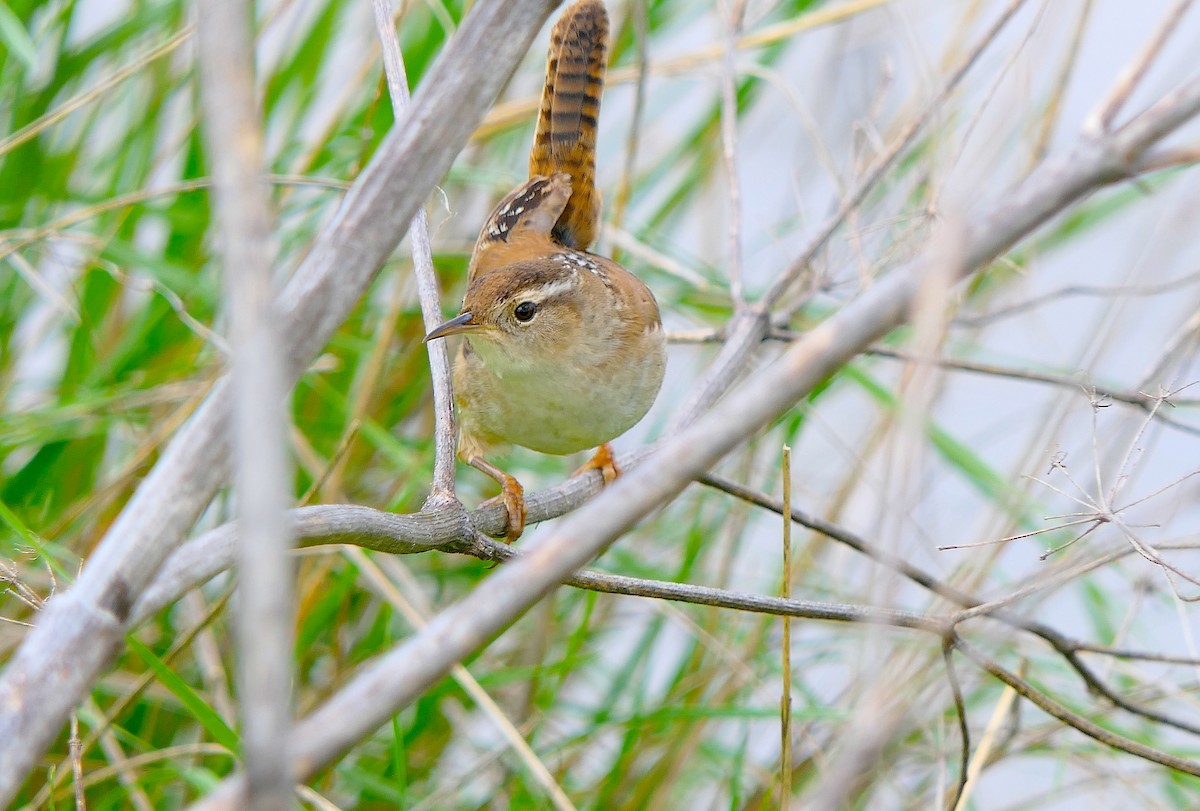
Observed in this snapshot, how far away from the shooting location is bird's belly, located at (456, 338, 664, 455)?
234cm

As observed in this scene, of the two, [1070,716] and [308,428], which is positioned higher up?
[308,428]

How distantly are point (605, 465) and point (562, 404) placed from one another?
9.2 inches

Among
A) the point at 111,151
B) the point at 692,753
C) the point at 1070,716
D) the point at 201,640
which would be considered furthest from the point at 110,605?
the point at 111,151

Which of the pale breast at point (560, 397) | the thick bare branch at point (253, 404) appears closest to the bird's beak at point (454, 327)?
the pale breast at point (560, 397)

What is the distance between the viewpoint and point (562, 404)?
234 cm

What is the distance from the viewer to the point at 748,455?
2.92 m

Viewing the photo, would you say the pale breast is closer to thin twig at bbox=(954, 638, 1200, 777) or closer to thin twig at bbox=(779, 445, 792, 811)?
thin twig at bbox=(779, 445, 792, 811)

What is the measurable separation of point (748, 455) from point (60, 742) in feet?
5.57

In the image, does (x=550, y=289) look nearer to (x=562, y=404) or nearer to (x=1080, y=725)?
(x=562, y=404)

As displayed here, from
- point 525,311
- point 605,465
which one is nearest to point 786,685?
point 605,465

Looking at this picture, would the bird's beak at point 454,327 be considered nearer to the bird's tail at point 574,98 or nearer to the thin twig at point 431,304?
the thin twig at point 431,304

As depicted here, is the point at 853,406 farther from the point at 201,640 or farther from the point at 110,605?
the point at 110,605

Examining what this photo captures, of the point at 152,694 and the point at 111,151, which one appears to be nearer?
the point at 152,694

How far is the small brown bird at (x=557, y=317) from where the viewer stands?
2.37 meters
